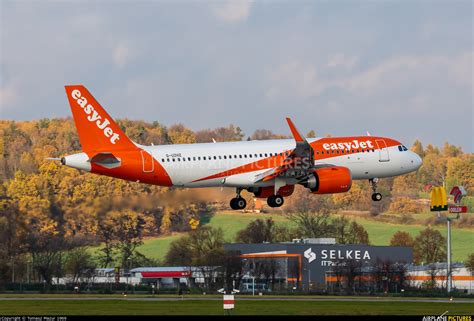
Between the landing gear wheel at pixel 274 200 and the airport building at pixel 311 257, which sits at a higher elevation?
the landing gear wheel at pixel 274 200

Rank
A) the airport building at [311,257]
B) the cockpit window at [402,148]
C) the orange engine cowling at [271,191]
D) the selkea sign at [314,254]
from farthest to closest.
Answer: the selkea sign at [314,254], the airport building at [311,257], the cockpit window at [402,148], the orange engine cowling at [271,191]

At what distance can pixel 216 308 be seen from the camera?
292 ft

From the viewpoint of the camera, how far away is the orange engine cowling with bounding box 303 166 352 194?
8944 cm

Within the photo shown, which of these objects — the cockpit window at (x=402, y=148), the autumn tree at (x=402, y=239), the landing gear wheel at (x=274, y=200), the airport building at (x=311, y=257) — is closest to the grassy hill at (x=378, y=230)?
the autumn tree at (x=402, y=239)

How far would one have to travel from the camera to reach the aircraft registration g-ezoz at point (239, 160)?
8519cm

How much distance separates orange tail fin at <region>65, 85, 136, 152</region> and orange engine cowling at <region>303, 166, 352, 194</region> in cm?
1449

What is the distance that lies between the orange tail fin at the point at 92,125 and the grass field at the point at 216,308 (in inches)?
478

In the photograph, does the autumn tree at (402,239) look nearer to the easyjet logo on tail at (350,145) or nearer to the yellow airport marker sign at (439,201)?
the yellow airport marker sign at (439,201)

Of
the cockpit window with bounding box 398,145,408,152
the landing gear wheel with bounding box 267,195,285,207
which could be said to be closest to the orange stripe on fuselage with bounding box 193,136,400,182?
the cockpit window with bounding box 398,145,408,152

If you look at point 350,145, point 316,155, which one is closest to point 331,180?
point 316,155

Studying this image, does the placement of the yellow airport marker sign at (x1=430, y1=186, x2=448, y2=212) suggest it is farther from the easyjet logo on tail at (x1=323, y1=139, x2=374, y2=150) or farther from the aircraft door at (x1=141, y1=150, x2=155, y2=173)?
the aircraft door at (x1=141, y1=150, x2=155, y2=173)

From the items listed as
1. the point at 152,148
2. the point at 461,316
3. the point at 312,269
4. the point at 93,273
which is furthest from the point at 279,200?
the point at 312,269

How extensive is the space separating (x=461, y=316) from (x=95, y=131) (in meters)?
29.4

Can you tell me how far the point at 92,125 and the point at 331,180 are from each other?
739 inches
